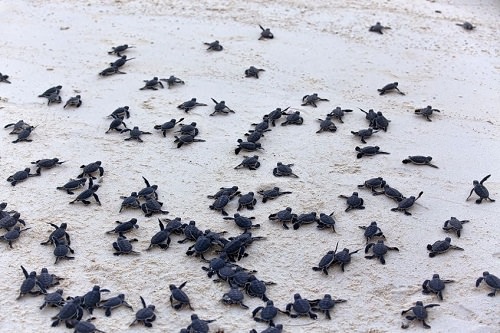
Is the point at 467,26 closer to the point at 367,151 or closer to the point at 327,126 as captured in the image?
the point at 327,126

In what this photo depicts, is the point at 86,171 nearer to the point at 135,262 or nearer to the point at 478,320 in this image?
the point at 135,262

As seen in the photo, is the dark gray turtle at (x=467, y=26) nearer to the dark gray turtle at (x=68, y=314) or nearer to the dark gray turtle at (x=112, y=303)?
the dark gray turtle at (x=112, y=303)

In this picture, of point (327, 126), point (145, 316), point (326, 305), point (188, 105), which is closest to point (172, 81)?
point (188, 105)

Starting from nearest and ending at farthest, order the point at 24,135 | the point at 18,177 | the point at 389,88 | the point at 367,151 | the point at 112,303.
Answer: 1. the point at 112,303
2. the point at 18,177
3. the point at 367,151
4. the point at 24,135
5. the point at 389,88

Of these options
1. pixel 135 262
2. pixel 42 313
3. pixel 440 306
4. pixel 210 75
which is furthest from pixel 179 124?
pixel 440 306

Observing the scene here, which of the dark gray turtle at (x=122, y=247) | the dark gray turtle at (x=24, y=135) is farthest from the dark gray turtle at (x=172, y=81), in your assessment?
the dark gray turtle at (x=122, y=247)
